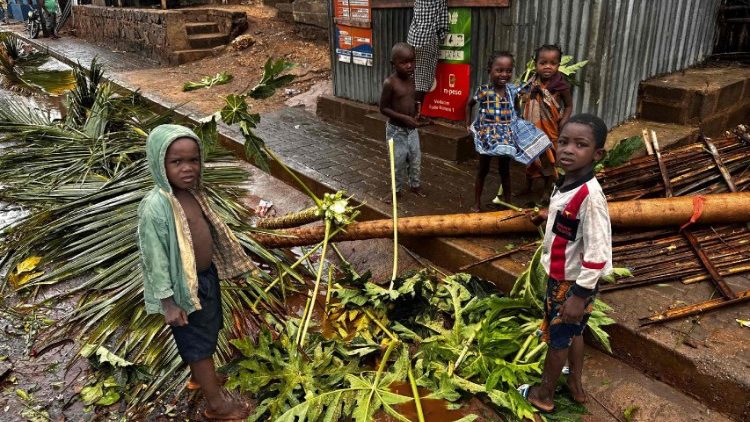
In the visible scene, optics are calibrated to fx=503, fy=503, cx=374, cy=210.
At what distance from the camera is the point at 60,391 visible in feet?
10.0

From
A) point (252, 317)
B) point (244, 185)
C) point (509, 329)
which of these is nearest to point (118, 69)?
point (244, 185)

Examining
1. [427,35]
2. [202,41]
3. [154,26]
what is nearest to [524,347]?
[427,35]

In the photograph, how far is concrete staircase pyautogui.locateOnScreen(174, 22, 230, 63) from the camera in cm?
1352

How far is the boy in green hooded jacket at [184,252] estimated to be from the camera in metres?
2.41

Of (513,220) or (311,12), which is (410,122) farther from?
(311,12)

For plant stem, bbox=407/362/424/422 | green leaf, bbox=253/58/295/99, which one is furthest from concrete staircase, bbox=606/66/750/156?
plant stem, bbox=407/362/424/422

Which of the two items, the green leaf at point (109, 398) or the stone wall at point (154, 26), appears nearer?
the green leaf at point (109, 398)

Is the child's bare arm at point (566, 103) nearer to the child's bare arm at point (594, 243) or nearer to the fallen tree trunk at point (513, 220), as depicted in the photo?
the fallen tree trunk at point (513, 220)

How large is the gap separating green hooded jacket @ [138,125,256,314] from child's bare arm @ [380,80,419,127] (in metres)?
2.52

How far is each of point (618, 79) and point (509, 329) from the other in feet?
10.8

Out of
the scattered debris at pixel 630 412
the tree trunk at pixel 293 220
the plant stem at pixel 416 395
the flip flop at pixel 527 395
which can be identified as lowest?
the scattered debris at pixel 630 412

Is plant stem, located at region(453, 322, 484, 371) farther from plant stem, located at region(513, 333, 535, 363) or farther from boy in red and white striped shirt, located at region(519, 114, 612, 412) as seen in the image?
boy in red and white striped shirt, located at region(519, 114, 612, 412)

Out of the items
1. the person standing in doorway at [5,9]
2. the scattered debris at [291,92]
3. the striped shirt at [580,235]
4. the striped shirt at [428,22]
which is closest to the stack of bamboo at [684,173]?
the striped shirt at [580,235]

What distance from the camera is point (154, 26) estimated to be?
14234mm
